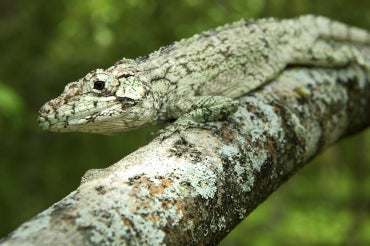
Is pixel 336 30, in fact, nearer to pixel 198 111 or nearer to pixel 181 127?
pixel 198 111

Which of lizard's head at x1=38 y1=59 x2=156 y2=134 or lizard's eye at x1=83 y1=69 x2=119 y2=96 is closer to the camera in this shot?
lizard's head at x1=38 y1=59 x2=156 y2=134

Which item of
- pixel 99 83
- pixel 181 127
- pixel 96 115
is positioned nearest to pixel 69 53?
pixel 99 83

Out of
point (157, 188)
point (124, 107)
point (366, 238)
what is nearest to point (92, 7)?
point (124, 107)

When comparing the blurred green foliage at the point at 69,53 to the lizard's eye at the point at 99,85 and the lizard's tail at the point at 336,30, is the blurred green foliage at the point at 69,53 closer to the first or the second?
the lizard's tail at the point at 336,30

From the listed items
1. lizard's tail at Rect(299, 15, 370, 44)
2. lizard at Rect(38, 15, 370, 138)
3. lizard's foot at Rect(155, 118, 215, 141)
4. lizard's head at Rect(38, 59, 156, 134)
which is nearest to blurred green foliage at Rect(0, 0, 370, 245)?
lizard's tail at Rect(299, 15, 370, 44)

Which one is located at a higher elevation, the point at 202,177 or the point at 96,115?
the point at 96,115

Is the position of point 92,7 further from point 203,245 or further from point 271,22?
point 203,245

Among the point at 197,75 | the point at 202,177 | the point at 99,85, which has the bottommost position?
the point at 202,177

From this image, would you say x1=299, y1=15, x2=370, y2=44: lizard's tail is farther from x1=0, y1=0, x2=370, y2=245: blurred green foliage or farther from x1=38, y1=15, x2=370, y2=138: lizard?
x1=0, y1=0, x2=370, y2=245: blurred green foliage
